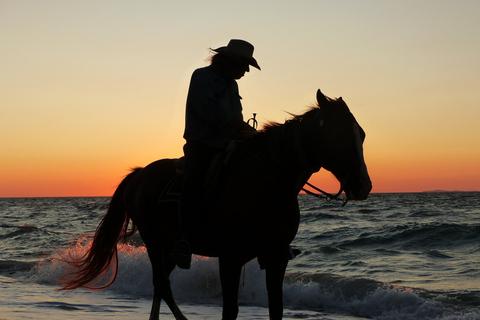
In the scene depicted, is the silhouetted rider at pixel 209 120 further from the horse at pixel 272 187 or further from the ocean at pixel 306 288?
the ocean at pixel 306 288

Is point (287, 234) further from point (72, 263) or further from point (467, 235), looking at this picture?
point (467, 235)

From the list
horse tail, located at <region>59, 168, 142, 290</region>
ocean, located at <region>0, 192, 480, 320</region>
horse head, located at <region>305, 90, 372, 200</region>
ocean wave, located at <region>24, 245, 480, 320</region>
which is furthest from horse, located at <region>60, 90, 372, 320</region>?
ocean wave, located at <region>24, 245, 480, 320</region>

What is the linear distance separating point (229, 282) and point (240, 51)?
6.51 feet

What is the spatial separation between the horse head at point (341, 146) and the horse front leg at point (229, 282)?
1.12 meters

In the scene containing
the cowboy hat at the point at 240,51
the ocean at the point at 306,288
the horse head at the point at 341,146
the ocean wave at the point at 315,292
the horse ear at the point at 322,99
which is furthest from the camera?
the ocean wave at the point at 315,292

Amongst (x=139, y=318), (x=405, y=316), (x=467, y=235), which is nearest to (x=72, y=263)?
(x=139, y=318)

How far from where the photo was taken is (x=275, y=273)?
16.4ft

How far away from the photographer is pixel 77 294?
1071 centimetres

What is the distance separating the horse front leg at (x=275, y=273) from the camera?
4.96 m

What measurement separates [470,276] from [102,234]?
9.28 metres

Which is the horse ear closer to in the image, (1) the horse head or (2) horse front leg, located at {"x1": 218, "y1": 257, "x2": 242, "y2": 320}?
(1) the horse head

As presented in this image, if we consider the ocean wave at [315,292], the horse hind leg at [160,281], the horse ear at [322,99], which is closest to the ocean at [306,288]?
the ocean wave at [315,292]

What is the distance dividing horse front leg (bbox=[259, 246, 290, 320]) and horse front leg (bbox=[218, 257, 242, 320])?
0.92 ft

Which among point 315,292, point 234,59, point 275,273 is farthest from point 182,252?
point 315,292
